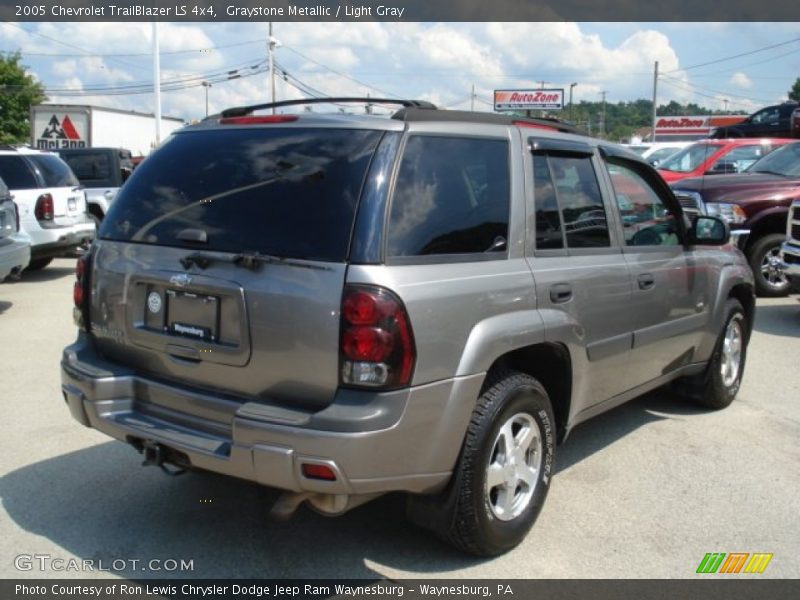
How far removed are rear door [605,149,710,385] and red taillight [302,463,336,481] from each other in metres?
2.21

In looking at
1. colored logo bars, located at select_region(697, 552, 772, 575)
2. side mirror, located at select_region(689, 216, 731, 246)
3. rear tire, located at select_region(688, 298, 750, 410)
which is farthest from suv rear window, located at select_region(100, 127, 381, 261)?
rear tire, located at select_region(688, 298, 750, 410)

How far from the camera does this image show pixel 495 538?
341cm

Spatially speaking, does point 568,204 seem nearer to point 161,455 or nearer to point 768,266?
point 161,455

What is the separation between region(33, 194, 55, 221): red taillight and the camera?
444 inches

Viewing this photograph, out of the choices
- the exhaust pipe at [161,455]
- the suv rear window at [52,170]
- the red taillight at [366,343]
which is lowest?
the exhaust pipe at [161,455]

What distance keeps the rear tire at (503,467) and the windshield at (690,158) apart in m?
12.3

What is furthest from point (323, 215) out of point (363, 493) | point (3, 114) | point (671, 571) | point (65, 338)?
point (3, 114)

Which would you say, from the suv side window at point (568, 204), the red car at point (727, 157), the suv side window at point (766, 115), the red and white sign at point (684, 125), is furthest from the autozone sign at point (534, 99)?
the suv side window at point (568, 204)

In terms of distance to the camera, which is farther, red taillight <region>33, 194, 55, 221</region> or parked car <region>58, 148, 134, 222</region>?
parked car <region>58, 148, 134, 222</region>

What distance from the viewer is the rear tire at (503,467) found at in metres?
3.24

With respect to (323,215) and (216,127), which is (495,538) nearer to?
(323,215)

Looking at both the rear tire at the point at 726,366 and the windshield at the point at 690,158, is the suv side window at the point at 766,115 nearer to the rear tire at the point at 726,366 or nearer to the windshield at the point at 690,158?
the windshield at the point at 690,158

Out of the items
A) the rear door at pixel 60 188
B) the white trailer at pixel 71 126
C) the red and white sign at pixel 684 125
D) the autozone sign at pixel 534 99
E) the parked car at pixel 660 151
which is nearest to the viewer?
the rear door at pixel 60 188

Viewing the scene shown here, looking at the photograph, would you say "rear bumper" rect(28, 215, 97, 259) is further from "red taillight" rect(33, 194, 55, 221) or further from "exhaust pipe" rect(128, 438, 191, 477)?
"exhaust pipe" rect(128, 438, 191, 477)
